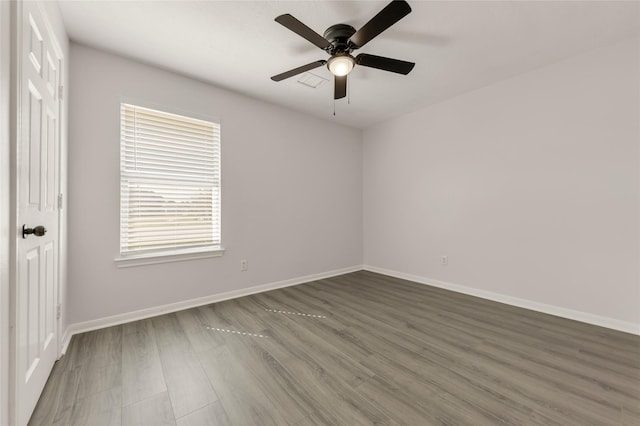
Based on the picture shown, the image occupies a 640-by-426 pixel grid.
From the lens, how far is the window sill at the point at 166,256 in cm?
259

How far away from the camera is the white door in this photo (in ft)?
4.06

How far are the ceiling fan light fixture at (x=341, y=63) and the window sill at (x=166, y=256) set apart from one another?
2344 mm

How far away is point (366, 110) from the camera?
402 centimetres

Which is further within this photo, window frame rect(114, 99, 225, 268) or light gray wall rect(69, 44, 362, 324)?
window frame rect(114, 99, 225, 268)

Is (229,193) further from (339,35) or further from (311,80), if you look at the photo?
(339,35)

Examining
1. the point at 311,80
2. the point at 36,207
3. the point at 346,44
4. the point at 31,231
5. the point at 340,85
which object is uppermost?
the point at 311,80

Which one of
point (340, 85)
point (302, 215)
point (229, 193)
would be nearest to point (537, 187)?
point (340, 85)

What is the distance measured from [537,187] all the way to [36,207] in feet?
13.9

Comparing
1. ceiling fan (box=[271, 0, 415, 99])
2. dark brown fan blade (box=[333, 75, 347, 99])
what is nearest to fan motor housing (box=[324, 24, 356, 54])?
ceiling fan (box=[271, 0, 415, 99])

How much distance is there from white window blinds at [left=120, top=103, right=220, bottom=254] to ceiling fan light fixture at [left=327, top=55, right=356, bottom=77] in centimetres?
171

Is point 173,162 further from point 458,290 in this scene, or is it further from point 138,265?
point 458,290

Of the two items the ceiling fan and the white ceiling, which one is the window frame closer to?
the white ceiling

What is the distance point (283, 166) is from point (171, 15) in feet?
6.80

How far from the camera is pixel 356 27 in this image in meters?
2.21
